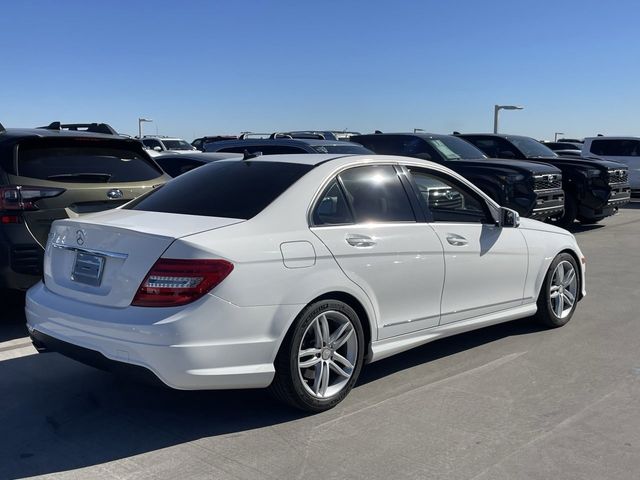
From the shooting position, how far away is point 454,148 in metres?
11.7

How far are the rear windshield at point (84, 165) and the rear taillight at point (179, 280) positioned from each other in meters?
2.70

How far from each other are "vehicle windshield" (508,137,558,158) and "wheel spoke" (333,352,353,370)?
393 inches

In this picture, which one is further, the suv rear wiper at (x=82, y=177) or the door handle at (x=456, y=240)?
the suv rear wiper at (x=82, y=177)

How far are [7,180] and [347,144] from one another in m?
6.36

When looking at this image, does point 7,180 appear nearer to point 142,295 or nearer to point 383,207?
point 142,295

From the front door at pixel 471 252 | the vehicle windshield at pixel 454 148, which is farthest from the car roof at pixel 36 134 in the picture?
the vehicle windshield at pixel 454 148

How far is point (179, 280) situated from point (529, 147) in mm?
11406

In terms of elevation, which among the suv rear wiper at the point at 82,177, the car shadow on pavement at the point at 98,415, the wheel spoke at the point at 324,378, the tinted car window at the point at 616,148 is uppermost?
the tinted car window at the point at 616,148

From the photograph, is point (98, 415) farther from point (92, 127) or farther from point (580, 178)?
point (580, 178)

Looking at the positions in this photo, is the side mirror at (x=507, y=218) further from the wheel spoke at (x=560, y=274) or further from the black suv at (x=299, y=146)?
the black suv at (x=299, y=146)

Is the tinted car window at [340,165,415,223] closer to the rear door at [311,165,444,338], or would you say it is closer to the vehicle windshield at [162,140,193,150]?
the rear door at [311,165,444,338]

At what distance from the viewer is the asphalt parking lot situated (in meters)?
3.37

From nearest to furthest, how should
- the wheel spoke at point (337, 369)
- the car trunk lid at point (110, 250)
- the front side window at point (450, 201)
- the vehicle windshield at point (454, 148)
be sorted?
the car trunk lid at point (110, 250)
the wheel spoke at point (337, 369)
the front side window at point (450, 201)
the vehicle windshield at point (454, 148)

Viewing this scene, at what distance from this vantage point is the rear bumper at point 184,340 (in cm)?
345
